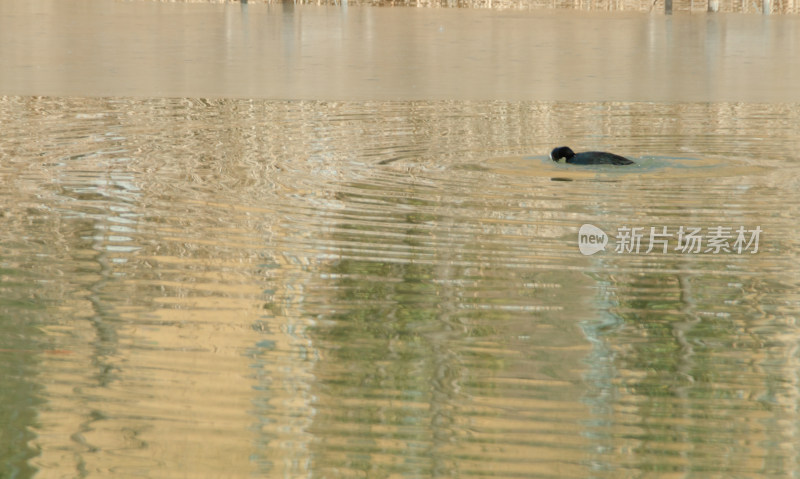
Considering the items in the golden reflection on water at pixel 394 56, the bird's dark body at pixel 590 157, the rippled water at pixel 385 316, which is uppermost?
the golden reflection on water at pixel 394 56

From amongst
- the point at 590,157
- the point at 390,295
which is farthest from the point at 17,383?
the point at 590,157

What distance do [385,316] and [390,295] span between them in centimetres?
27

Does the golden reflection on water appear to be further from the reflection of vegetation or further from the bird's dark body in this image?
the reflection of vegetation

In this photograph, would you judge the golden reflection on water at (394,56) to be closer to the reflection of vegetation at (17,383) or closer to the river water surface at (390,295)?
the river water surface at (390,295)

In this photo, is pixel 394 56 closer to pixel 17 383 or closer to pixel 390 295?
pixel 390 295

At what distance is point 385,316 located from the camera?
4.03m

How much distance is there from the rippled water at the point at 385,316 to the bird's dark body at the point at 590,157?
0.24 ft

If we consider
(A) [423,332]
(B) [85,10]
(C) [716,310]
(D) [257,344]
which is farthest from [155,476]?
(B) [85,10]

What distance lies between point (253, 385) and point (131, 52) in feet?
39.5

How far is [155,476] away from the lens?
280 centimetres

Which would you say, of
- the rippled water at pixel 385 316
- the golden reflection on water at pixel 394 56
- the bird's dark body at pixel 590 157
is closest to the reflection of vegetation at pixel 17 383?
the rippled water at pixel 385 316

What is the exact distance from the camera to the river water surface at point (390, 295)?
9.93ft

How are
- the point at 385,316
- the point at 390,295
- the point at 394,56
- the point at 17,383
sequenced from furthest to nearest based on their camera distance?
the point at 394,56 < the point at 390,295 < the point at 385,316 < the point at 17,383

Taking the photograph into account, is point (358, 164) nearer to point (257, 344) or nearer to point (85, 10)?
point (257, 344)
